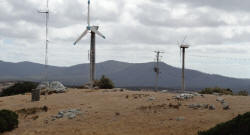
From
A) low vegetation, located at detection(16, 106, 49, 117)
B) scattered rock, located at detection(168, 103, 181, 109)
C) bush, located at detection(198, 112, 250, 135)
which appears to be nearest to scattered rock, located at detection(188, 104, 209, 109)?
scattered rock, located at detection(168, 103, 181, 109)

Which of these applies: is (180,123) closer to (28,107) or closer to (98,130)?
(98,130)

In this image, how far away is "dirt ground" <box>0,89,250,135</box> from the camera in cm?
3200

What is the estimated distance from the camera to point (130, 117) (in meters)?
36.3

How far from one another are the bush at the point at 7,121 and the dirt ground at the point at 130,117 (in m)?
0.56

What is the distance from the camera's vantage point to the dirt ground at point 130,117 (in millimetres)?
32000

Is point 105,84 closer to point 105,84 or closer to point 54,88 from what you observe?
point 105,84

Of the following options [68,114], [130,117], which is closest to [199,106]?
[130,117]

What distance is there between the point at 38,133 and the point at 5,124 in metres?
3.54

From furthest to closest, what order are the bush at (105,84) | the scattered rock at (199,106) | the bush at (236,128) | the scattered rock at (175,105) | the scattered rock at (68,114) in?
1. the bush at (105,84)
2. the scattered rock at (175,105)
3. the scattered rock at (199,106)
4. the scattered rock at (68,114)
5. the bush at (236,128)

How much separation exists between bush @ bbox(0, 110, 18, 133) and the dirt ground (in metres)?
0.56

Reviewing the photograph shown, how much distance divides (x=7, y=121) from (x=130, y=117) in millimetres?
10992

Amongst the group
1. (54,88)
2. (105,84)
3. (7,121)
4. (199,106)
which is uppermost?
(105,84)

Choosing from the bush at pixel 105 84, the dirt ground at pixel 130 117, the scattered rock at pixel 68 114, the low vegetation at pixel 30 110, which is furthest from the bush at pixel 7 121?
the bush at pixel 105 84

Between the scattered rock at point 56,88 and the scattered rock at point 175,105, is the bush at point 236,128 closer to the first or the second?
the scattered rock at point 175,105
